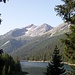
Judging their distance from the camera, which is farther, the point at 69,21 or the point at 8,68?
the point at 8,68

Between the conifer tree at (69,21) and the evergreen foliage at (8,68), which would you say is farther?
the evergreen foliage at (8,68)

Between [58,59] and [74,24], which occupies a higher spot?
[74,24]

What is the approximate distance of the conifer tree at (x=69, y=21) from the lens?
23584 mm

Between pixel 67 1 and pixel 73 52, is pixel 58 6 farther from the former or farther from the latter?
pixel 73 52

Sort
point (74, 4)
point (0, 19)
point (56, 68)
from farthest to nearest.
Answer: point (56, 68) → point (74, 4) → point (0, 19)

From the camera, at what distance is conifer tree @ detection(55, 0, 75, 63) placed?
929 inches

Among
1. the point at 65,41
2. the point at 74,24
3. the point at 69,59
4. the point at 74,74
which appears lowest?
the point at 74,74

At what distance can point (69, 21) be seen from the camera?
78.5 feet

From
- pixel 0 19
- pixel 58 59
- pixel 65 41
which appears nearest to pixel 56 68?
Result: pixel 58 59

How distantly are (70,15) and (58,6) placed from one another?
5.06ft

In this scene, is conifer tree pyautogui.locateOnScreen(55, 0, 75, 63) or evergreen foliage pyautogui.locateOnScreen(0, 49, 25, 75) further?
evergreen foliage pyautogui.locateOnScreen(0, 49, 25, 75)

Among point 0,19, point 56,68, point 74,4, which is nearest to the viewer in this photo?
point 0,19

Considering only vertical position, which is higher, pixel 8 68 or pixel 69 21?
pixel 69 21

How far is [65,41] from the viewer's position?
24.6 metres
